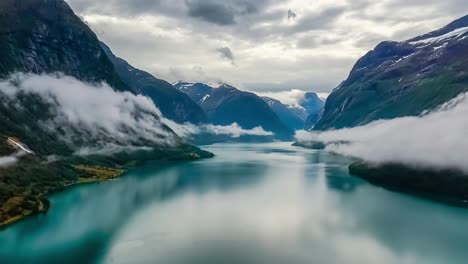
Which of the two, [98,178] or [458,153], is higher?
[458,153]

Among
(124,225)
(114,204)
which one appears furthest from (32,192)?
(124,225)

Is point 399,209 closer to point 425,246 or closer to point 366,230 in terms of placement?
point 366,230

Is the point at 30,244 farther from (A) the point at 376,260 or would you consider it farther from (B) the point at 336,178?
(B) the point at 336,178

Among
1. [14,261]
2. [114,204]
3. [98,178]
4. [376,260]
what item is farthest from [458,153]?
[14,261]

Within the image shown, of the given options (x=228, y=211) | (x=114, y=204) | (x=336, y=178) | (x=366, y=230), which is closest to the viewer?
(x=366, y=230)

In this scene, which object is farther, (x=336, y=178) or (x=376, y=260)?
(x=336, y=178)

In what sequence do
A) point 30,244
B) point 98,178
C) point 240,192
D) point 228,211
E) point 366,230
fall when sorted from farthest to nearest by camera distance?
point 98,178 < point 240,192 < point 228,211 < point 366,230 < point 30,244
